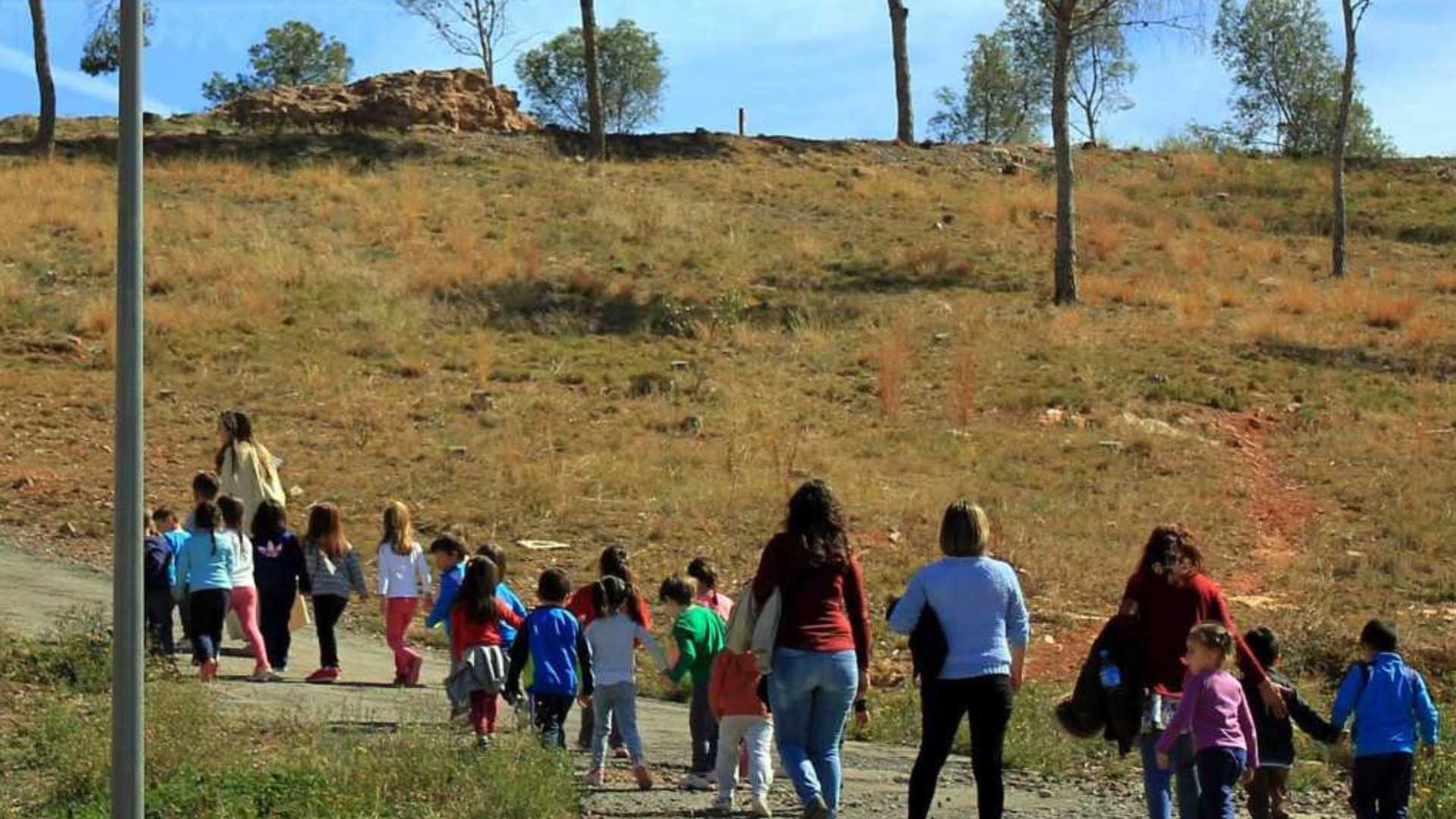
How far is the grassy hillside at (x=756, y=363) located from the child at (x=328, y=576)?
4.22 m

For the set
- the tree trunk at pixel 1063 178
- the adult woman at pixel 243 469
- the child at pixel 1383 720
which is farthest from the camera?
the tree trunk at pixel 1063 178

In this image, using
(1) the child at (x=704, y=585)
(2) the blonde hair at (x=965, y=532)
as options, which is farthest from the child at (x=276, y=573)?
(2) the blonde hair at (x=965, y=532)

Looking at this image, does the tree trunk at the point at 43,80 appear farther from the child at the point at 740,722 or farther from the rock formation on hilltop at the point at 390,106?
the child at the point at 740,722

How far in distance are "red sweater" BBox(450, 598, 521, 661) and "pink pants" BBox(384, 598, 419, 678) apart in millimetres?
Answer: 2189

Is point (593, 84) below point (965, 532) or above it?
above

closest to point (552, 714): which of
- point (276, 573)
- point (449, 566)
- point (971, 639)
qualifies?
point (449, 566)

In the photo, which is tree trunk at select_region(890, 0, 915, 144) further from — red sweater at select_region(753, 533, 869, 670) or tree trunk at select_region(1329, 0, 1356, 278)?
red sweater at select_region(753, 533, 869, 670)

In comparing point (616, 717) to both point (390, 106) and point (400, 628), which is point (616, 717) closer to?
point (400, 628)

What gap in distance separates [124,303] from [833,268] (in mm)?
24866

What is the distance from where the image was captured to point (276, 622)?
12773 millimetres

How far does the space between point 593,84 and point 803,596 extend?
107ft

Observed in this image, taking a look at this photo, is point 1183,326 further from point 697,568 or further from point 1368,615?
point 697,568

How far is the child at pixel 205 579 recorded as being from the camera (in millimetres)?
12016

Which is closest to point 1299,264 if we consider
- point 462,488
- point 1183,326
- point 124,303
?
point 1183,326
